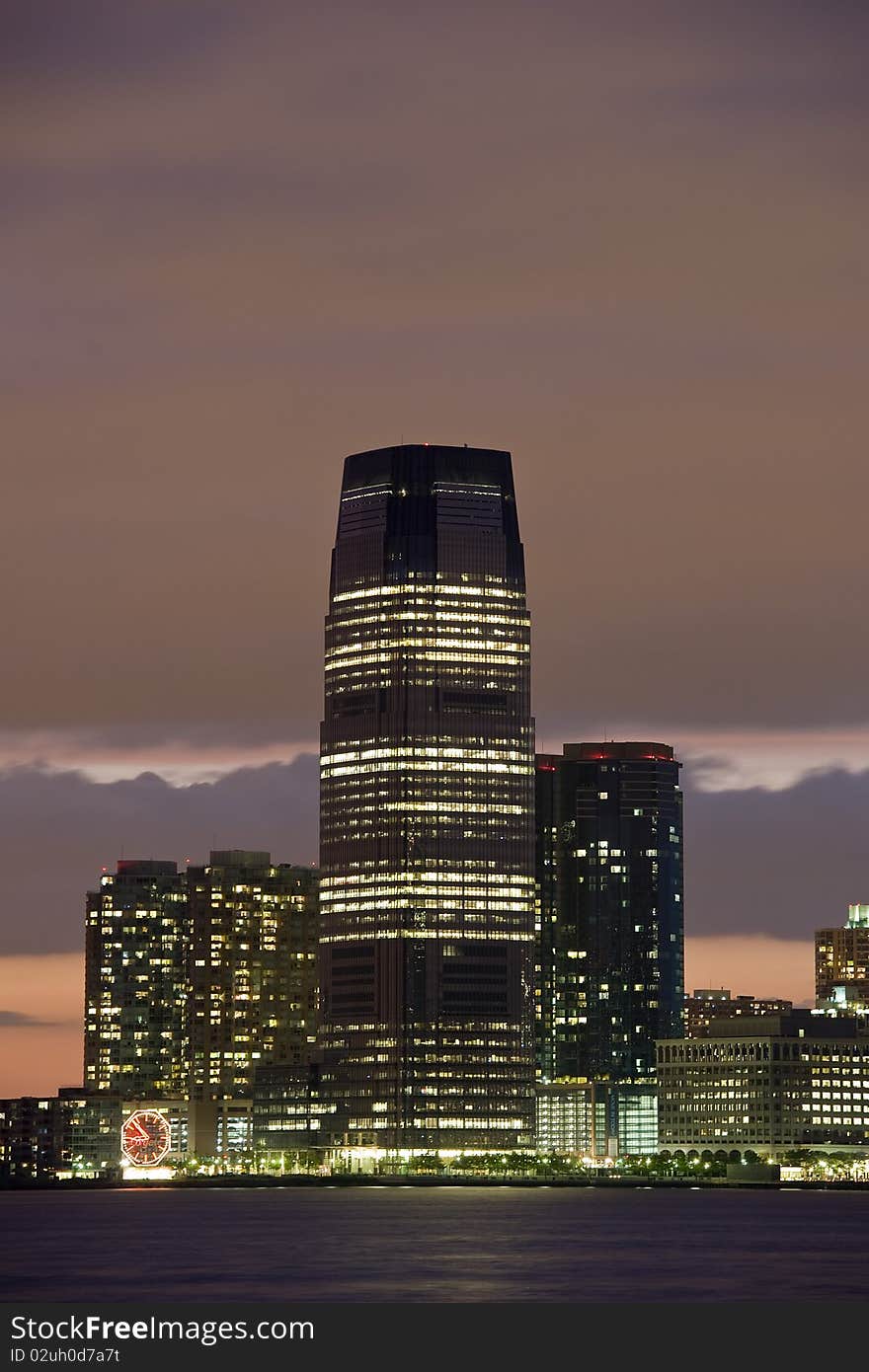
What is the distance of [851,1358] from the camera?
93125mm

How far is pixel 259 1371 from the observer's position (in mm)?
89688

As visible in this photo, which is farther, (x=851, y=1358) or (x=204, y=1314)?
(x=204, y=1314)

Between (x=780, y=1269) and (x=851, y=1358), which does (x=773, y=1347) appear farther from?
(x=780, y=1269)

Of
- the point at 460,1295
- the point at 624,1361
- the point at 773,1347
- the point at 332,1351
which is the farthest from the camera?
the point at 460,1295

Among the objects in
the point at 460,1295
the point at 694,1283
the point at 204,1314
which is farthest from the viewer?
the point at 694,1283

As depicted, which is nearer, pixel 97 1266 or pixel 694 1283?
pixel 694 1283

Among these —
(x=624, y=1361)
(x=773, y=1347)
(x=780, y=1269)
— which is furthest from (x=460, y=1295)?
(x=624, y=1361)

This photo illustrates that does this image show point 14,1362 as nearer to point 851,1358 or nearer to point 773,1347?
point 851,1358

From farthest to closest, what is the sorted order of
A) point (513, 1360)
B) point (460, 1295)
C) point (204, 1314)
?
point (460, 1295) → point (204, 1314) → point (513, 1360)

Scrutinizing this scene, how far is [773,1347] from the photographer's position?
112 meters

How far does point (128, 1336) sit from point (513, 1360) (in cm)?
1781

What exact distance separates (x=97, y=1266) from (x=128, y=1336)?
348ft

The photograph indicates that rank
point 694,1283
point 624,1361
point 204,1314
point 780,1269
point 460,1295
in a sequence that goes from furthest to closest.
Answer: point 780,1269, point 694,1283, point 460,1295, point 204,1314, point 624,1361

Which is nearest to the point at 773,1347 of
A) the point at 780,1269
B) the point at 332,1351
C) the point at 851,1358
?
the point at 851,1358
